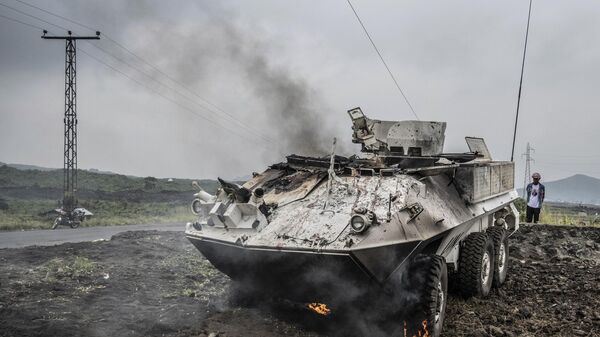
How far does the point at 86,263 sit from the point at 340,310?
180 inches

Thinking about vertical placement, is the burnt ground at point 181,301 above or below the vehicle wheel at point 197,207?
below

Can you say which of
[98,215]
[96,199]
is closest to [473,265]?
[98,215]

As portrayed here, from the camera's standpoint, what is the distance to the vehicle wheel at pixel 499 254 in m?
8.62

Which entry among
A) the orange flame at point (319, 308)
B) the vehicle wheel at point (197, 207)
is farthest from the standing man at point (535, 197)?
the vehicle wheel at point (197, 207)

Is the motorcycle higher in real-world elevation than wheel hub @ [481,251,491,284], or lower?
lower

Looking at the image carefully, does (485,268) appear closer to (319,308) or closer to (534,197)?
(319,308)

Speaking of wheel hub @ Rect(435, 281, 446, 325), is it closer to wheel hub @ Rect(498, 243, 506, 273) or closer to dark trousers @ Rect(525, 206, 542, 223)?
wheel hub @ Rect(498, 243, 506, 273)

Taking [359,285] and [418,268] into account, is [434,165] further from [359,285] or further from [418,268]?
[359,285]

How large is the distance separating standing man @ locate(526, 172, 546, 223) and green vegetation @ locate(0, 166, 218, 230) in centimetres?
1450

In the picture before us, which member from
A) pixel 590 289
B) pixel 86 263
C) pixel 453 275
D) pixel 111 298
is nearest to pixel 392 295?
pixel 453 275

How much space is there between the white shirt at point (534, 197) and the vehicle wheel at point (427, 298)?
897 cm

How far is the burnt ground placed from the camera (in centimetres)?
607

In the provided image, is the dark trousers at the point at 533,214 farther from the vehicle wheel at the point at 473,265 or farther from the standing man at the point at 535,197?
the vehicle wheel at the point at 473,265

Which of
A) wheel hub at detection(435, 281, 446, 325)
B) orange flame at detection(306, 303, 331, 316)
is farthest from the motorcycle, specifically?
wheel hub at detection(435, 281, 446, 325)
